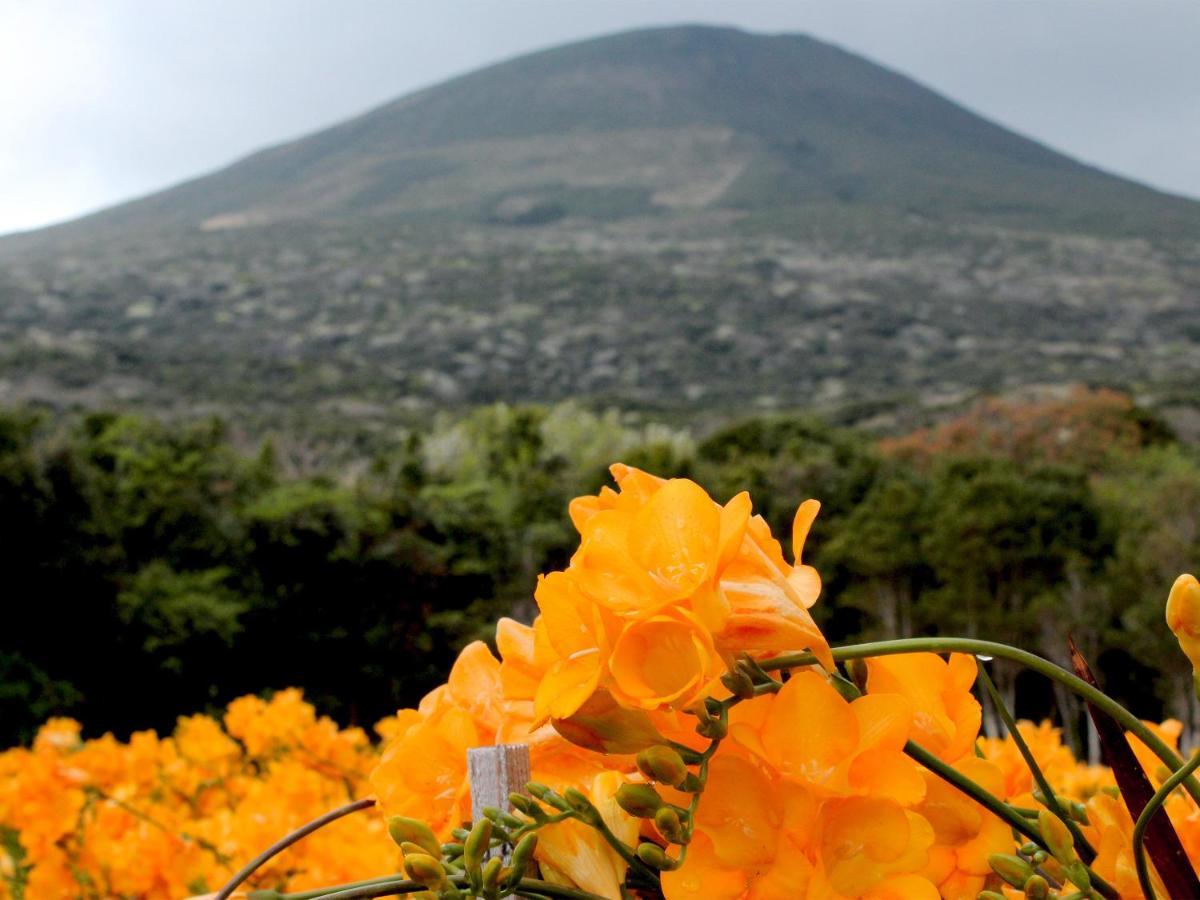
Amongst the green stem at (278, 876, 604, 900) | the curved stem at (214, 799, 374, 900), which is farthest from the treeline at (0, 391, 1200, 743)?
the green stem at (278, 876, 604, 900)

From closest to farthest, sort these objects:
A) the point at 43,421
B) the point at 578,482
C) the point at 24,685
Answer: the point at 24,685 → the point at 43,421 → the point at 578,482

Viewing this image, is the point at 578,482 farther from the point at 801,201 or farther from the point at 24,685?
the point at 801,201

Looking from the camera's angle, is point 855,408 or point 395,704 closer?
point 395,704

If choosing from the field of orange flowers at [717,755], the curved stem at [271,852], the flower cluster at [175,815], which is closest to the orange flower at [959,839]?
the field of orange flowers at [717,755]

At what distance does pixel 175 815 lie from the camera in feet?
7.12

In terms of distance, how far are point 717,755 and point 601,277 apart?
57448 mm

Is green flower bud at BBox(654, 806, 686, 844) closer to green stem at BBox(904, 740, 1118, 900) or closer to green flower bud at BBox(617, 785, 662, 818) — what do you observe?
green flower bud at BBox(617, 785, 662, 818)

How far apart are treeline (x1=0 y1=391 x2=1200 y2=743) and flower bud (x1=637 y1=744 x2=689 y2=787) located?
30.5ft

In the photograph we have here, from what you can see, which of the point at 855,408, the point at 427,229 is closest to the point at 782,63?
the point at 427,229

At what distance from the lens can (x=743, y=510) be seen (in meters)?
0.53

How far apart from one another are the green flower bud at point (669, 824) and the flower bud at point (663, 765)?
0.04ft

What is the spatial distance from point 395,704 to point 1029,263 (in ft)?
190

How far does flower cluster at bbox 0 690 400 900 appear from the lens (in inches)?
61.4

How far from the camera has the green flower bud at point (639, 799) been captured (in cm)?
51
